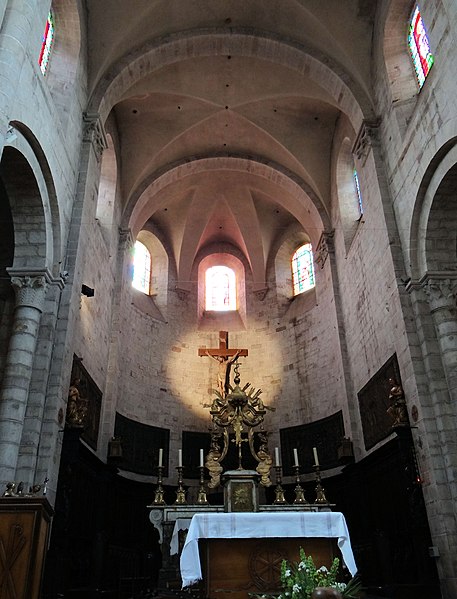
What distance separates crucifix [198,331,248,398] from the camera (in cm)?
1733

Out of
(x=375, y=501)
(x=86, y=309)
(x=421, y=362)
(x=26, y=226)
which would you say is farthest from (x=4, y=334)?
(x=375, y=501)

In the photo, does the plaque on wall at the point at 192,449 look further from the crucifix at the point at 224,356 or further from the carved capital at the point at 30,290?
the carved capital at the point at 30,290

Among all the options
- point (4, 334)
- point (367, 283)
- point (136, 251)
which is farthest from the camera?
point (136, 251)

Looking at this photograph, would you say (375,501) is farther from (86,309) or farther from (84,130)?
(84,130)

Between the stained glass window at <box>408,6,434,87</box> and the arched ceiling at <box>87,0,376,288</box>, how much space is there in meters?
1.49

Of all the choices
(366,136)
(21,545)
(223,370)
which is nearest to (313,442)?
(223,370)

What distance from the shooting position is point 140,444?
1603 centimetres

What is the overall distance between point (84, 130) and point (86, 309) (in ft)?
13.7

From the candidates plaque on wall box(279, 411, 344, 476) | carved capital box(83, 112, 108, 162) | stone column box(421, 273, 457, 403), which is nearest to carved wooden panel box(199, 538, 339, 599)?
stone column box(421, 273, 457, 403)

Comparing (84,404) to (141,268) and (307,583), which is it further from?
(141,268)

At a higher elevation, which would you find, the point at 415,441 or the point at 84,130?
the point at 84,130

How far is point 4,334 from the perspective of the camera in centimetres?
998

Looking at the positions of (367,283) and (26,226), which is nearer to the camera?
(26,226)

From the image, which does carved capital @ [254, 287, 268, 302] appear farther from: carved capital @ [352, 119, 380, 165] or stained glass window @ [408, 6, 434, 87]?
stained glass window @ [408, 6, 434, 87]
